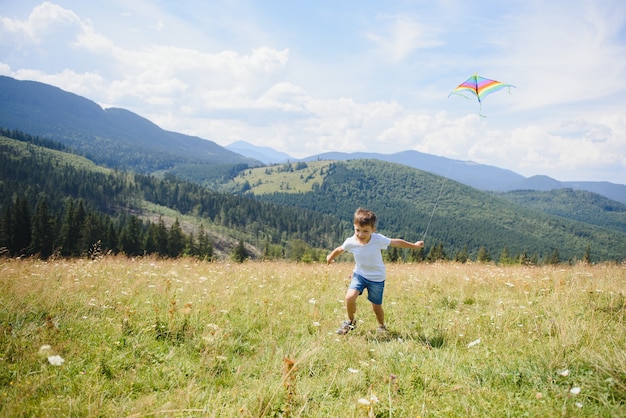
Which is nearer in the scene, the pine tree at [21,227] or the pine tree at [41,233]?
the pine tree at [41,233]

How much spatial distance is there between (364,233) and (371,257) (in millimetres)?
409

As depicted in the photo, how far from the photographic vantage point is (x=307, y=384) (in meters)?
3.47

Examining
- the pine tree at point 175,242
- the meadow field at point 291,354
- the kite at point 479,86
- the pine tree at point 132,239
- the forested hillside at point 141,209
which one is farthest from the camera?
the pine tree at point 175,242

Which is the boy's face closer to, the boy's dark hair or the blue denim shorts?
the boy's dark hair

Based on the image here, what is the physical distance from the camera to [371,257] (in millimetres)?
5395

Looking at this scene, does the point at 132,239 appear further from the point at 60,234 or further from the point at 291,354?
the point at 291,354

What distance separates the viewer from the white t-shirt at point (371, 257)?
5.38 metres

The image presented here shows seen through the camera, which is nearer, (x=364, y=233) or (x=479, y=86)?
(x=364, y=233)

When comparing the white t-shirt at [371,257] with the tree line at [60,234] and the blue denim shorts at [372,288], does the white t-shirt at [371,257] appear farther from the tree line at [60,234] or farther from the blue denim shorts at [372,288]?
the tree line at [60,234]

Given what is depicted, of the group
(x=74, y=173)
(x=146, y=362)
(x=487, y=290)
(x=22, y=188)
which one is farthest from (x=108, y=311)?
(x=74, y=173)

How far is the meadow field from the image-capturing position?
2945mm

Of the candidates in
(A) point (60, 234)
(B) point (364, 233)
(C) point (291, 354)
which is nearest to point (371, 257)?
(B) point (364, 233)

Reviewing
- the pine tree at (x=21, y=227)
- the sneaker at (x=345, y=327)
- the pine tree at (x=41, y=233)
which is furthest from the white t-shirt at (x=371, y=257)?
the pine tree at (x=21, y=227)

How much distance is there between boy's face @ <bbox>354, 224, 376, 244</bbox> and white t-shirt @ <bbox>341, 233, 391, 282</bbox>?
7 centimetres
